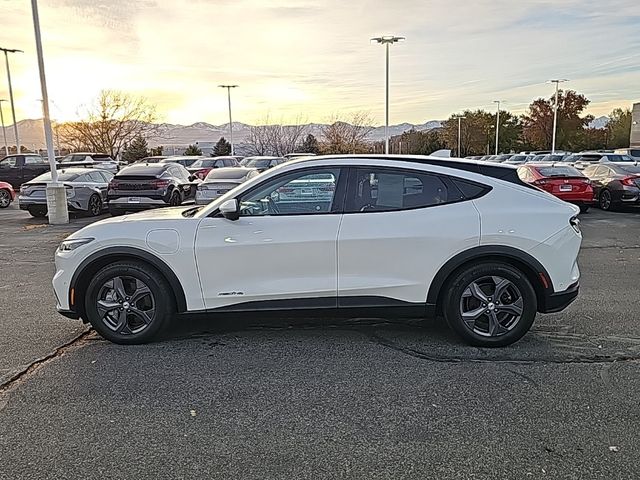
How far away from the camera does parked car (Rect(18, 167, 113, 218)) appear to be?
1551cm

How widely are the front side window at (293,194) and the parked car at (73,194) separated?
12434mm

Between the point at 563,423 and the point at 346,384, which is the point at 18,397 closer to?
the point at 346,384

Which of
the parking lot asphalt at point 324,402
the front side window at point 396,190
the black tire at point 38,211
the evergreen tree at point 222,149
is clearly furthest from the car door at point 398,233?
the evergreen tree at point 222,149

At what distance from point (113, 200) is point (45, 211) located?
2928 mm

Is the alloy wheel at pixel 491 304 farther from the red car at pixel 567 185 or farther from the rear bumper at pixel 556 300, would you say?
the red car at pixel 567 185

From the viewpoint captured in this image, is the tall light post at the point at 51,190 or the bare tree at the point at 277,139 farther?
the bare tree at the point at 277,139

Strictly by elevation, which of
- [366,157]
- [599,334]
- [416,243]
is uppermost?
[366,157]

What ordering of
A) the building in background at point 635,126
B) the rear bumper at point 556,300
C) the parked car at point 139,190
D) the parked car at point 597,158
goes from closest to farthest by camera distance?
the rear bumper at point 556,300 → the parked car at point 139,190 → the parked car at point 597,158 → the building in background at point 635,126

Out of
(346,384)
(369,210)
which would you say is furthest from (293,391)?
(369,210)

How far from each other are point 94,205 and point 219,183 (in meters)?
4.44

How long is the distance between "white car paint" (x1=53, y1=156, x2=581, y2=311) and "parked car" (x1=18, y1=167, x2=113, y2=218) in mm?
11820

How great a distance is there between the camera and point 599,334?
507cm

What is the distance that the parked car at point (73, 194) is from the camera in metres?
15.5

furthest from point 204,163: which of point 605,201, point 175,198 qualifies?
point 605,201
